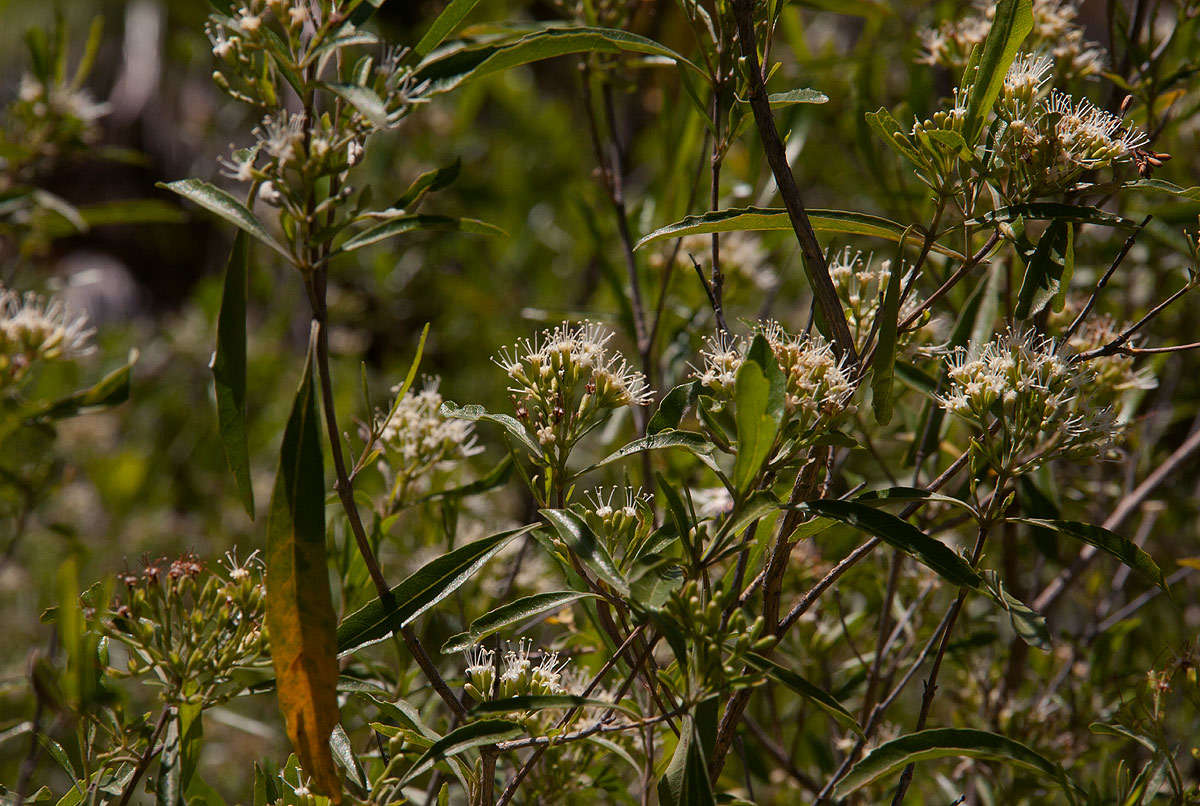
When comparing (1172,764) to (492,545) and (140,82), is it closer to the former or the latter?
(492,545)

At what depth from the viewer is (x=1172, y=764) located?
120 cm

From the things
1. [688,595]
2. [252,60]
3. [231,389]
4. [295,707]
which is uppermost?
[252,60]

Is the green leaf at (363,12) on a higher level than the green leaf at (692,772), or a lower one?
higher

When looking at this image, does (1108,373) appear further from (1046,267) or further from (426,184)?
(426,184)

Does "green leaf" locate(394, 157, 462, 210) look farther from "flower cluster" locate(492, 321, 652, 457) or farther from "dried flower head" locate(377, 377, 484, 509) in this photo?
"dried flower head" locate(377, 377, 484, 509)

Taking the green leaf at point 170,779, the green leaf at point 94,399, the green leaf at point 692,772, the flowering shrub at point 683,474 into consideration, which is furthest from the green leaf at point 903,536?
the green leaf at point 94,399

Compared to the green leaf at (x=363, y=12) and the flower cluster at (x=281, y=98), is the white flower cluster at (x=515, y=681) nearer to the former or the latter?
the flower cluster at (x=281, y=98)

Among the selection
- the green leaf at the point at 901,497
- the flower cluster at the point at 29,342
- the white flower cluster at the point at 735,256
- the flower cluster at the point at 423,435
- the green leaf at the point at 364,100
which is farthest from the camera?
the white flower cluster at the point at 735,256

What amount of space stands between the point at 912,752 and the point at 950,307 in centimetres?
103

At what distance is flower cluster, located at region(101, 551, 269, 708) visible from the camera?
1.13m

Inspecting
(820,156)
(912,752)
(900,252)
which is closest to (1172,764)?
(912,752)

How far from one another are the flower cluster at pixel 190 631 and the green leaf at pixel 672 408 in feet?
1.61

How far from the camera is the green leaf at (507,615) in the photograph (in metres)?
1.07

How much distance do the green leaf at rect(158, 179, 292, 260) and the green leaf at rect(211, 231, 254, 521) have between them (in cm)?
3
